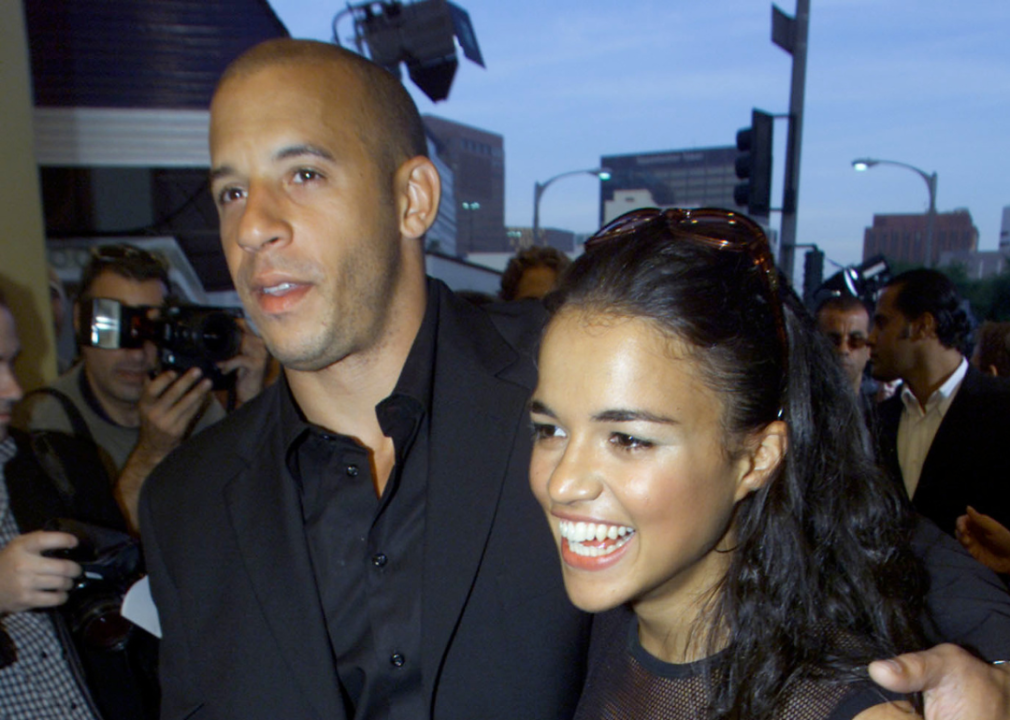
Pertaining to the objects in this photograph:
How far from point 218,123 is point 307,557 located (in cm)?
91

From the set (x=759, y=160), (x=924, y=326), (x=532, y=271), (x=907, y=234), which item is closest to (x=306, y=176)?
(x=532, y=271)

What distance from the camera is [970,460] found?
123 inches

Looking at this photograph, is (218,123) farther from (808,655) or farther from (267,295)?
(808,655)

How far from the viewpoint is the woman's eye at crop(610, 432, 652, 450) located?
1.11 m

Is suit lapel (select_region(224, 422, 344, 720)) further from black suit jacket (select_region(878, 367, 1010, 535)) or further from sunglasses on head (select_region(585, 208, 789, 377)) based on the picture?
black suit jacket (select_region(878, 367, 1010, 535))

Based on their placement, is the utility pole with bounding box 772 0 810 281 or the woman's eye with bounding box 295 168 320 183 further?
the utility pole with bounding box 772 0 810 281

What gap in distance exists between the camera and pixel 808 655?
1.07 metres

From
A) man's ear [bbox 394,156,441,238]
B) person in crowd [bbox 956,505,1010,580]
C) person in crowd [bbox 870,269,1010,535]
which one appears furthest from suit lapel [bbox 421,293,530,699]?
person in crowd [bbox 870,269,1010,535]

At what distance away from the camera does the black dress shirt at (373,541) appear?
1.45 metres

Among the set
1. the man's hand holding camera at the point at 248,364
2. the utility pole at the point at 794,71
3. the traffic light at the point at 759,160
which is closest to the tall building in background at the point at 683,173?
the utility pole at the point at 794,71

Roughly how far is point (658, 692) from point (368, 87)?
134 centimetres

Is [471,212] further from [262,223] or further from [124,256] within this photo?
[262,223]

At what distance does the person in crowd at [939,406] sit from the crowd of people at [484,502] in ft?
3.47

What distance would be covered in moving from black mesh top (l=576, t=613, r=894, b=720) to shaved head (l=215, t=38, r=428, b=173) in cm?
111
